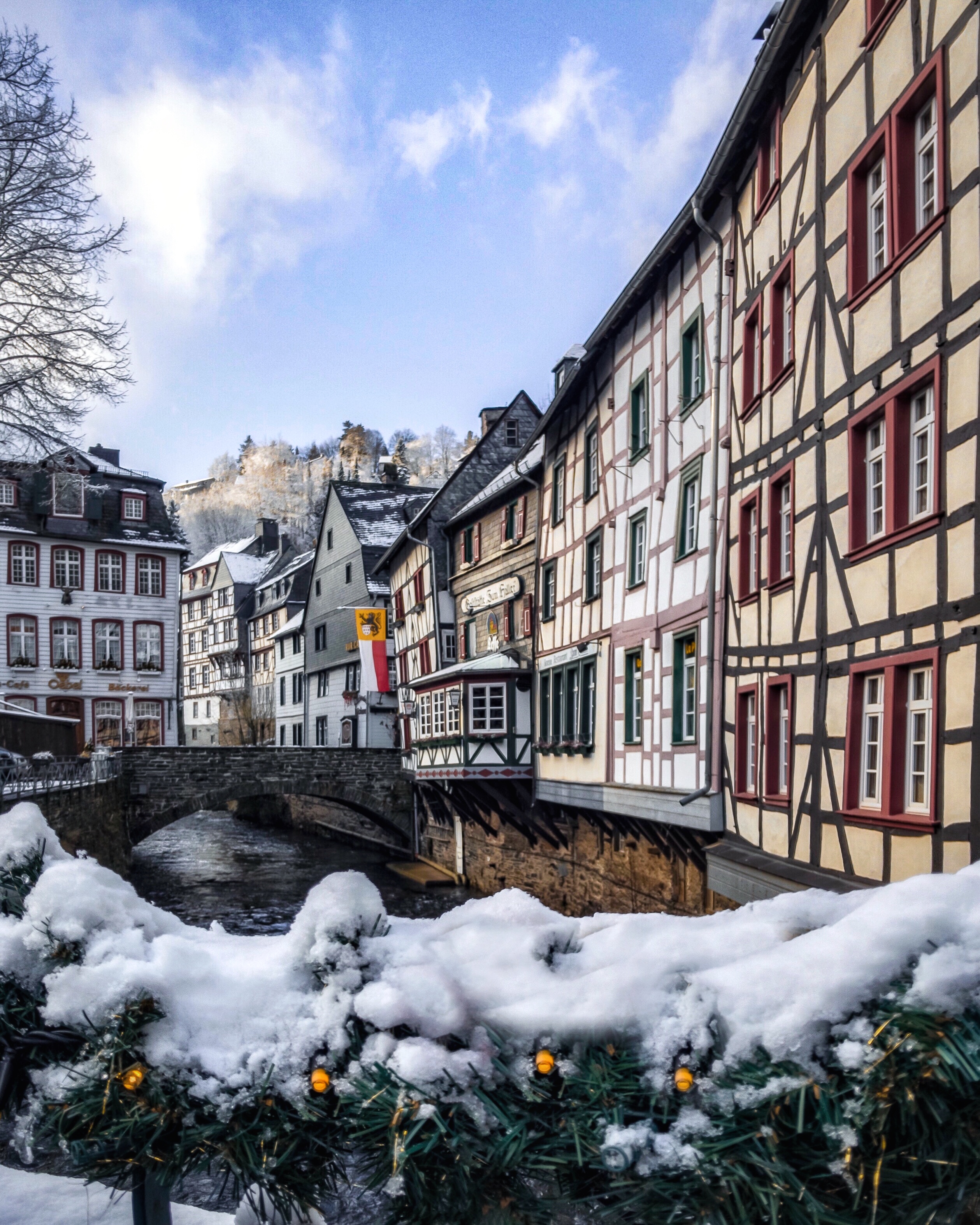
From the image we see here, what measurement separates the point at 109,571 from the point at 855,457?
35.7m

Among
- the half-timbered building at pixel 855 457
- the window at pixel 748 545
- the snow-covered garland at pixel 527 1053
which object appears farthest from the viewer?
the window at pixel 748 545

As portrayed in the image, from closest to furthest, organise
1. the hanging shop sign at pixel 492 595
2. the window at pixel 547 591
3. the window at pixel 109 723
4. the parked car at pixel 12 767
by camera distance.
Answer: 1. the parked car at pixel 12 767
2. the window at pixel 547 591
3. the hanging shop sign at pixel 492 595
4. the window at pixel 109 723

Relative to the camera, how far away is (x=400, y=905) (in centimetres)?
2469

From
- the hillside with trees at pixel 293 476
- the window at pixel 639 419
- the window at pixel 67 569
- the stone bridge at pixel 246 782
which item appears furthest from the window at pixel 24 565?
the hillside with trees at pixel 293 476

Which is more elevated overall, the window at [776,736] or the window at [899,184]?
the window at [899,184]

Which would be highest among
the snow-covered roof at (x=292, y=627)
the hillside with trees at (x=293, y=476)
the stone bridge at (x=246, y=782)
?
the hillside with trees at (x=293, y=476)

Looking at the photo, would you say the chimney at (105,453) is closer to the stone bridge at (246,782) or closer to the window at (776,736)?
the stone bridge at (246,782)

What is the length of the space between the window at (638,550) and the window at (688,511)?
1760 millimetres

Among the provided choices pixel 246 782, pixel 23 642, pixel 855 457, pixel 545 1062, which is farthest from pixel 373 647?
pixel 545 1062

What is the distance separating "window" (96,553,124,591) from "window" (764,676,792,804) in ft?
111

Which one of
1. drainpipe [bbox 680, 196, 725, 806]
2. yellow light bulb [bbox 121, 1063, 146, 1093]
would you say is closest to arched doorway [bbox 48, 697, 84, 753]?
drainpipe [bbox 680, 196, 725, 806]

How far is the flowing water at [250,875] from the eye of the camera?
78.5 ft

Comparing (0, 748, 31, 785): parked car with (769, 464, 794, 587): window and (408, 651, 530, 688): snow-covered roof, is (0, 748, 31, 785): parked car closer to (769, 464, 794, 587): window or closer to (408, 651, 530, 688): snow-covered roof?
(408, 651, 530, 688): snow-covered roof

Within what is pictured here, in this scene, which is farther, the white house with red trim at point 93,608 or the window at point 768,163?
the white house with red trim at point 93,608
